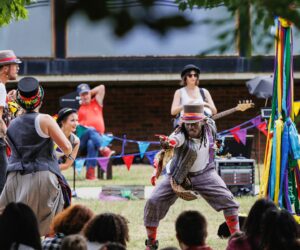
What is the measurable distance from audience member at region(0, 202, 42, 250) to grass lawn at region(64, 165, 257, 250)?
11.4 ft

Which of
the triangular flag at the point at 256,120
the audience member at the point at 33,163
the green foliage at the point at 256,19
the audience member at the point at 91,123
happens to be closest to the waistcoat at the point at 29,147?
the audience member at the point at 33,163

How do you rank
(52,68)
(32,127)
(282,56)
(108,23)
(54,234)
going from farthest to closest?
(52,68)
(282,56)
(32,127)
(54,234)
(108,23)

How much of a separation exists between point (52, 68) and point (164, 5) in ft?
51.1

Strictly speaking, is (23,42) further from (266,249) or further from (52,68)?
(266,249)

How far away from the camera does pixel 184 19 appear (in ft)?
15.7

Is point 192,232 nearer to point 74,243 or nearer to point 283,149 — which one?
point 74,243

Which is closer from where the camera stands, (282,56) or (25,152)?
(25,152)

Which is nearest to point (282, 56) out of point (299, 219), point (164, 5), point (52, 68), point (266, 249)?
point (299, 219)

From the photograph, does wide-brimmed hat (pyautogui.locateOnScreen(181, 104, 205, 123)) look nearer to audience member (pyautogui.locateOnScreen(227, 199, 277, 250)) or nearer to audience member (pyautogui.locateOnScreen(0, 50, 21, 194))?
audience member (pyautogui.locateOnScreen(0, 50, 21, 194))

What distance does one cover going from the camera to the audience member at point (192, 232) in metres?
6.47

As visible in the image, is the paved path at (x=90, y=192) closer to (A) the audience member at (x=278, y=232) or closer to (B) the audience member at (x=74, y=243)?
(A) the audience member at (x=278, y=232)

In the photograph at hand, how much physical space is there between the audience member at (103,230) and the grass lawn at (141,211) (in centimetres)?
291

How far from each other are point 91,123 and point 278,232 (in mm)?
11590

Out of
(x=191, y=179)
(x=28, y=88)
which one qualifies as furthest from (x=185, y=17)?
(x=191, y=179)
